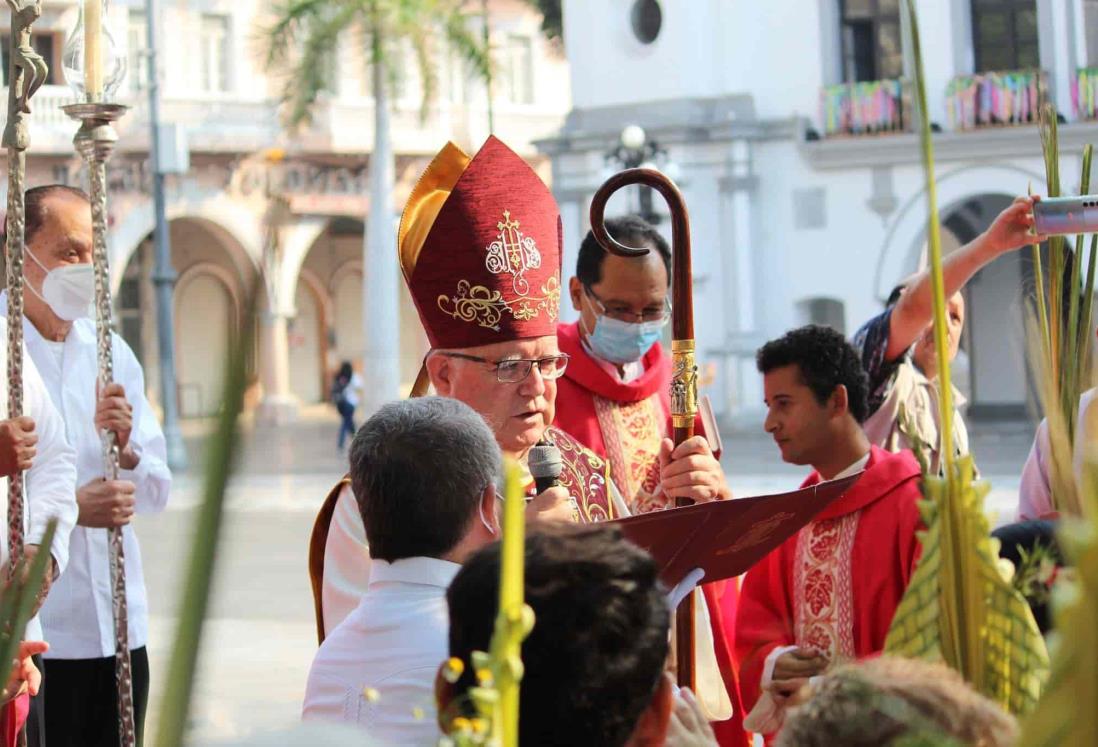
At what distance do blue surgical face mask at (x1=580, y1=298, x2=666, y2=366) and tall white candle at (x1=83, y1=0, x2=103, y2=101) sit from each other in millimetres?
1141

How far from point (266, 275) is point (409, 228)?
2440mm

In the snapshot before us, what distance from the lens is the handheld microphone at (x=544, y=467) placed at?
2.42 meters

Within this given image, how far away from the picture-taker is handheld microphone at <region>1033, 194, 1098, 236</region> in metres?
2.21

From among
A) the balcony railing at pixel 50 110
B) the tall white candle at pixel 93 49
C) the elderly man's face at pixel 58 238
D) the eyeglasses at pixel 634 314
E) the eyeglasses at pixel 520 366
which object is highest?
the balcony railing at pixel 50 110

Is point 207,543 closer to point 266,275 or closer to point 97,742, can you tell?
point 266,275

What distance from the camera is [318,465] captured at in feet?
67.1

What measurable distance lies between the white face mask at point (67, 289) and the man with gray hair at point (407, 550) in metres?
1.44

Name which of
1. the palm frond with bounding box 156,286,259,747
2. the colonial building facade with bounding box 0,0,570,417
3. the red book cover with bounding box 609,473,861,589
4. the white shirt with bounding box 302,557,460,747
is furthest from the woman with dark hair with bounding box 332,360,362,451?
the palm frond with bounding box 156,286,259,747

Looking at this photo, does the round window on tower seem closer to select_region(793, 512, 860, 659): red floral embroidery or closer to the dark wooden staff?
select_region(793, 512, 860, 659): red floral embroidery

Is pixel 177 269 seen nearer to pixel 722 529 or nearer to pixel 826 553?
pixel 826 553

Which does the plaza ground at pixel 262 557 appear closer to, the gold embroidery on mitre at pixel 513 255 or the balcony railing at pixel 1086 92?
the gold embroidery on mitre at pixel 513 255

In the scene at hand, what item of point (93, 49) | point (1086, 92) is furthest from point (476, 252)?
point (1086, 92)

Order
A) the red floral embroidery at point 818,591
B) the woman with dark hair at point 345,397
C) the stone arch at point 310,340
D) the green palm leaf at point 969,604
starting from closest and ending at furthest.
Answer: the green palm leaf at point 969,604 → the red floral embroidery at point 818,591 → the woman with dark hair at point 345,397 → the stone arch at point 310,340

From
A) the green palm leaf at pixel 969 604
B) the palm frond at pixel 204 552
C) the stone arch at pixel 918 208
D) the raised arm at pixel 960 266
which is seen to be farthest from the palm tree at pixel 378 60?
the palm frond at pixel 204 552
